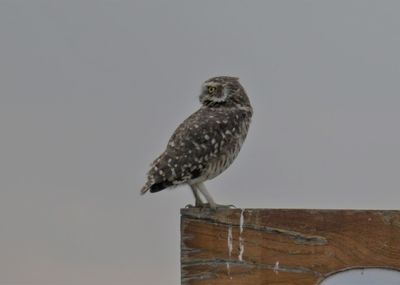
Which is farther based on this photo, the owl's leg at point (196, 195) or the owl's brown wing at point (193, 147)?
the owl's leg at point (196, 195)

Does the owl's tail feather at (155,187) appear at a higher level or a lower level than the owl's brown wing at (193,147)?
lower

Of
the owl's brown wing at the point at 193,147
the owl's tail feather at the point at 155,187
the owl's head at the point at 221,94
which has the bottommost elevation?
the owl's tail feather at the point at 155,187

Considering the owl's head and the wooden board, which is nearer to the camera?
the wooden board

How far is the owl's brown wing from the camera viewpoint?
514 cm

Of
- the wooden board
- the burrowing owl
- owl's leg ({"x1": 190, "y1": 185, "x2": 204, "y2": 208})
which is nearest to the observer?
the wooden board

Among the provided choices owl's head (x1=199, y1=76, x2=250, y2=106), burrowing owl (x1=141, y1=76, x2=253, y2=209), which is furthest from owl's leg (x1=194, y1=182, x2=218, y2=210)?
owl's head (x1=199, y1=76, x2=250, y2=106)

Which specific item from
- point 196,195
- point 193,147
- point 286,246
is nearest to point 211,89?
point 193,147

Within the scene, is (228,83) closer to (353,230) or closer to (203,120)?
(203,120)

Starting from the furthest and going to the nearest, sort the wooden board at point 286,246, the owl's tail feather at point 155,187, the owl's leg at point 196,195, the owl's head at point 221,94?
the owl's head at point 221,94
the owl's leg at point 196,195
the owl's tail feather at point 155,187
the wooden board at point 286,246

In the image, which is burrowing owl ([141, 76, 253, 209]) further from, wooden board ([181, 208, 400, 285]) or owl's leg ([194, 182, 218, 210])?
wooden board ([181, 208, 400, 285])

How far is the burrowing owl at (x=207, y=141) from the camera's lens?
5184mm

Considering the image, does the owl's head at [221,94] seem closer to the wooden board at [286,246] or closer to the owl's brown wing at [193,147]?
the owl's brown wing at [193,147]

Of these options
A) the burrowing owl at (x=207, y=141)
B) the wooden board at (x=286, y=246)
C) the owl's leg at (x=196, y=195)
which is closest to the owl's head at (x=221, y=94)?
the burrowing owl at (x=207, y=141)

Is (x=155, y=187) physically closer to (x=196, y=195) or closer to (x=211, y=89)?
(x=196, y=195)
